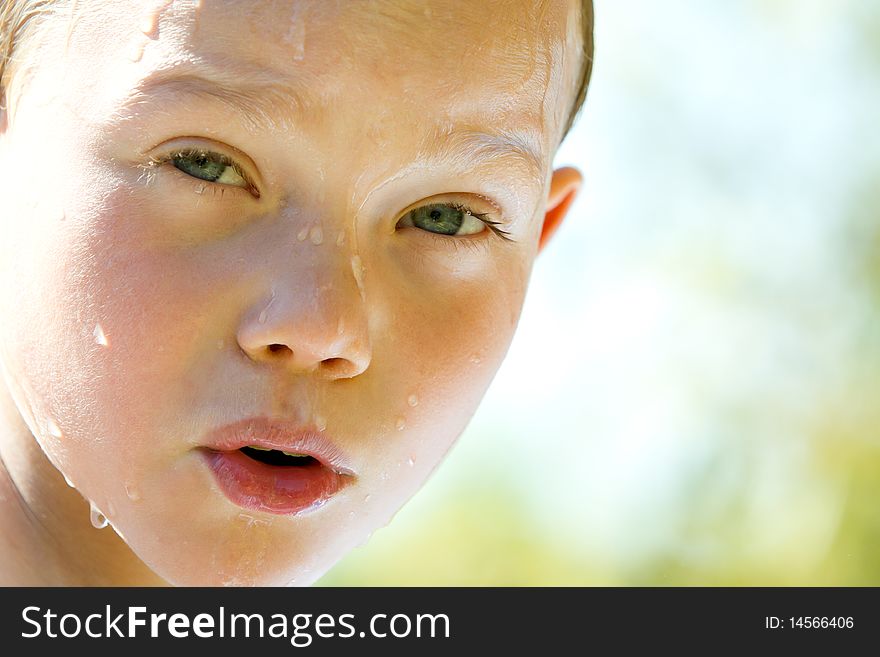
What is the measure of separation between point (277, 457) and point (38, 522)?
349 mm

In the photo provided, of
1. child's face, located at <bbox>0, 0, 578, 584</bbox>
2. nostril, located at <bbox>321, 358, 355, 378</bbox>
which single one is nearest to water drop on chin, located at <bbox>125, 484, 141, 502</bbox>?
child's face, located at <bbox>0, 0, 578, 584</bbox>

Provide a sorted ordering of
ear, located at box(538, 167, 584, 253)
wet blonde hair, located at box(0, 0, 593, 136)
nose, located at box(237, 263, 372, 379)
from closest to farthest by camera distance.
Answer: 1. nose, located at box(237, 263, 372, 379)
2. wet blonde hair, located at box(0, 0, 593, 136)
3. ear, located at box(538, 167, 584, 253)

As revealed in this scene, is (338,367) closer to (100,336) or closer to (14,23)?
(100,336)

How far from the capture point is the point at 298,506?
42.9 inches

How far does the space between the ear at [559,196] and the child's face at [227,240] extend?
41 cm

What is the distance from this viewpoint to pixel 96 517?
1.18 metres

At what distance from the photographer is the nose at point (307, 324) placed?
99 cm

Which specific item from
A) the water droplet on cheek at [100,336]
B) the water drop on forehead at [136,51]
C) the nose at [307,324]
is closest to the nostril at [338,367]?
the nose at [307,324]

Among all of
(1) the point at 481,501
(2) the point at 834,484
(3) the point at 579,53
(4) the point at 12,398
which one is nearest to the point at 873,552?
(2) the point at 834,484

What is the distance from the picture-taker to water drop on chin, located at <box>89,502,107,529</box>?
113 centimetres

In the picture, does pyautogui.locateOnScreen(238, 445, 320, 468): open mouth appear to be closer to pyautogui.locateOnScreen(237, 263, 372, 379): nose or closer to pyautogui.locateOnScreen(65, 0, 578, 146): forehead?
pyautogui.locateOnScreen(237, 263, 372, 379): nose

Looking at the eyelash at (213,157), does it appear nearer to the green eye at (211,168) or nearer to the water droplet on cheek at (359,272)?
the green eye at (211,168)

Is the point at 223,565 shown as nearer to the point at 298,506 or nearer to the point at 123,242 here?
the point at 298,506
